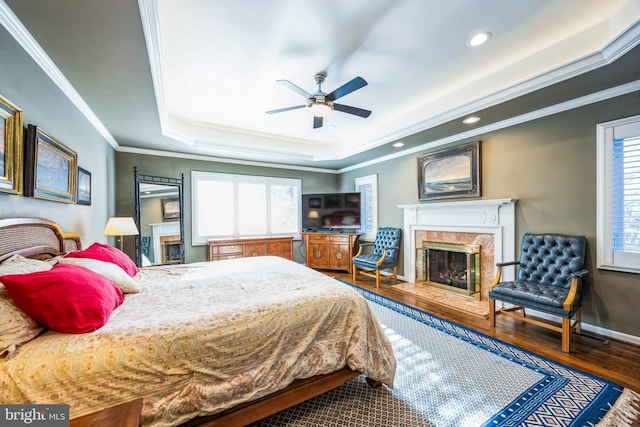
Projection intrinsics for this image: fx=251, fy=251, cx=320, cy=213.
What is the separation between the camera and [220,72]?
277 cm

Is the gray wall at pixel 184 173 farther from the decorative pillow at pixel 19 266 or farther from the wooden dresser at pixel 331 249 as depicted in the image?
the decorative pillow at pixel 19 266

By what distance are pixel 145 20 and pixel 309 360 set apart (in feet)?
8.06

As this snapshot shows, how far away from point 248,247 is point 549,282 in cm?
460

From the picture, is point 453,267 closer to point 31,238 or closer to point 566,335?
point 566,335

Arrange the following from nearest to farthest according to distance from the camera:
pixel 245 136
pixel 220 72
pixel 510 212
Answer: pixel 220 72 < pixel 510 212 < pixel 245 136

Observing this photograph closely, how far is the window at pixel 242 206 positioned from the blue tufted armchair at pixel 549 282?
14.1ft

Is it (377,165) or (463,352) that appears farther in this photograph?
(377,165)

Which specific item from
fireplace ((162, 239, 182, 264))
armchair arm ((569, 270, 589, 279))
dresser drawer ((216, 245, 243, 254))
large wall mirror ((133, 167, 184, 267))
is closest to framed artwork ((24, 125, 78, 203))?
large wall mirror ((133, 167, 184, 267))

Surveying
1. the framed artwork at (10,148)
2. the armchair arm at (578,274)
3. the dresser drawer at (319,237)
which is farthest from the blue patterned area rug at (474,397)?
the dresser drawer at (319,237)

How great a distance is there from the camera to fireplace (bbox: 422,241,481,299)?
3.72 meters

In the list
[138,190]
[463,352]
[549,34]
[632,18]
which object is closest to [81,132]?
[138,190]

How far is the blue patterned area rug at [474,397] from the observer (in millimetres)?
1577

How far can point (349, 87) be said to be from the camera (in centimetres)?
252

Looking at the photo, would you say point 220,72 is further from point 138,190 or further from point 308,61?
point 138,190
